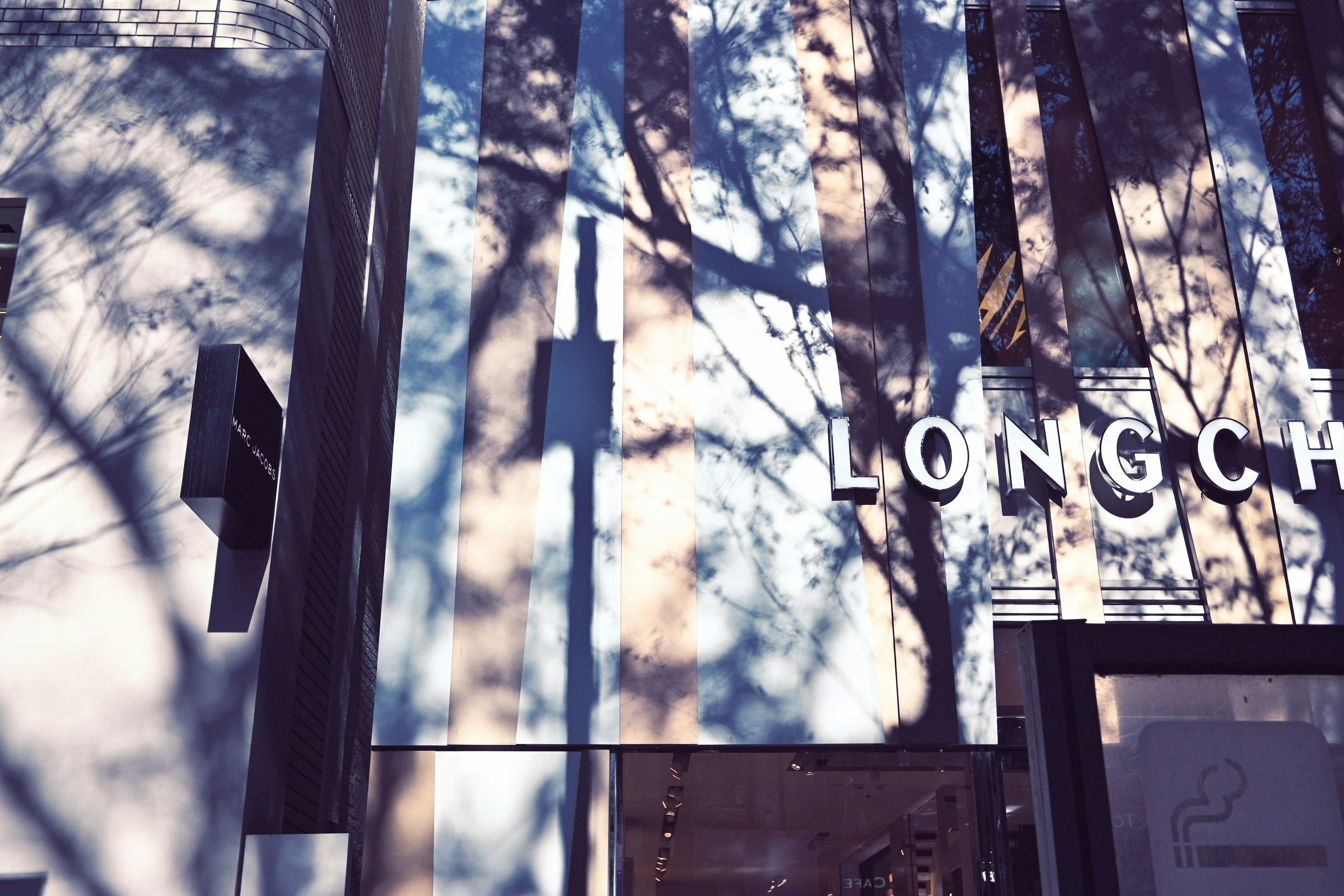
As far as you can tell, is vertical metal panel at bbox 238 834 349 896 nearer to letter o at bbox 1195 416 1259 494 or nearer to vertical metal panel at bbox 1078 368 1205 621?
vertical metal panel at bbox 1078 368 1205 621

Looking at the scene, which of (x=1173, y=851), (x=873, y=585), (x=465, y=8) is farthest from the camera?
(x=465, y=8)

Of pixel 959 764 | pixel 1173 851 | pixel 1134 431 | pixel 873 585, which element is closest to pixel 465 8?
pixel 873 585

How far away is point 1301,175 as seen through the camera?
8.65 metres

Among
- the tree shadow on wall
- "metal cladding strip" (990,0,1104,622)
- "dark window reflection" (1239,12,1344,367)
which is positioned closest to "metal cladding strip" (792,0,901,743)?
"metal cladding strip" (990,0,1104,622)

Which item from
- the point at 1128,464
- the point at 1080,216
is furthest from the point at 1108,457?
the point at 1080,216

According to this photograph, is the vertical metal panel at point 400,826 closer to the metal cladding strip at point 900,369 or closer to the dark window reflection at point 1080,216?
the metal cladding strip at point 900,369

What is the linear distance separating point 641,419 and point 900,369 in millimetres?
1776

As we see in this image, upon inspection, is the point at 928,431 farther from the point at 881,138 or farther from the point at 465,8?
the point at 465,8

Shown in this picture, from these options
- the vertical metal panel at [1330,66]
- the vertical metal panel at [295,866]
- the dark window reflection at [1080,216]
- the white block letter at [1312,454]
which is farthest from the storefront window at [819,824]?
the vertical metal panel at [1330,66]

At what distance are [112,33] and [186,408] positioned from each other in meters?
2.56

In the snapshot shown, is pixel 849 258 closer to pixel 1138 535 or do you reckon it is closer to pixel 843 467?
pixel 843 467

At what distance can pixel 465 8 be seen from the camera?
27.1ft

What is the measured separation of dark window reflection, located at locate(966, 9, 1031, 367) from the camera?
8133mm

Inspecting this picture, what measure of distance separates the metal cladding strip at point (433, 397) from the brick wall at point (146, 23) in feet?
3.81
